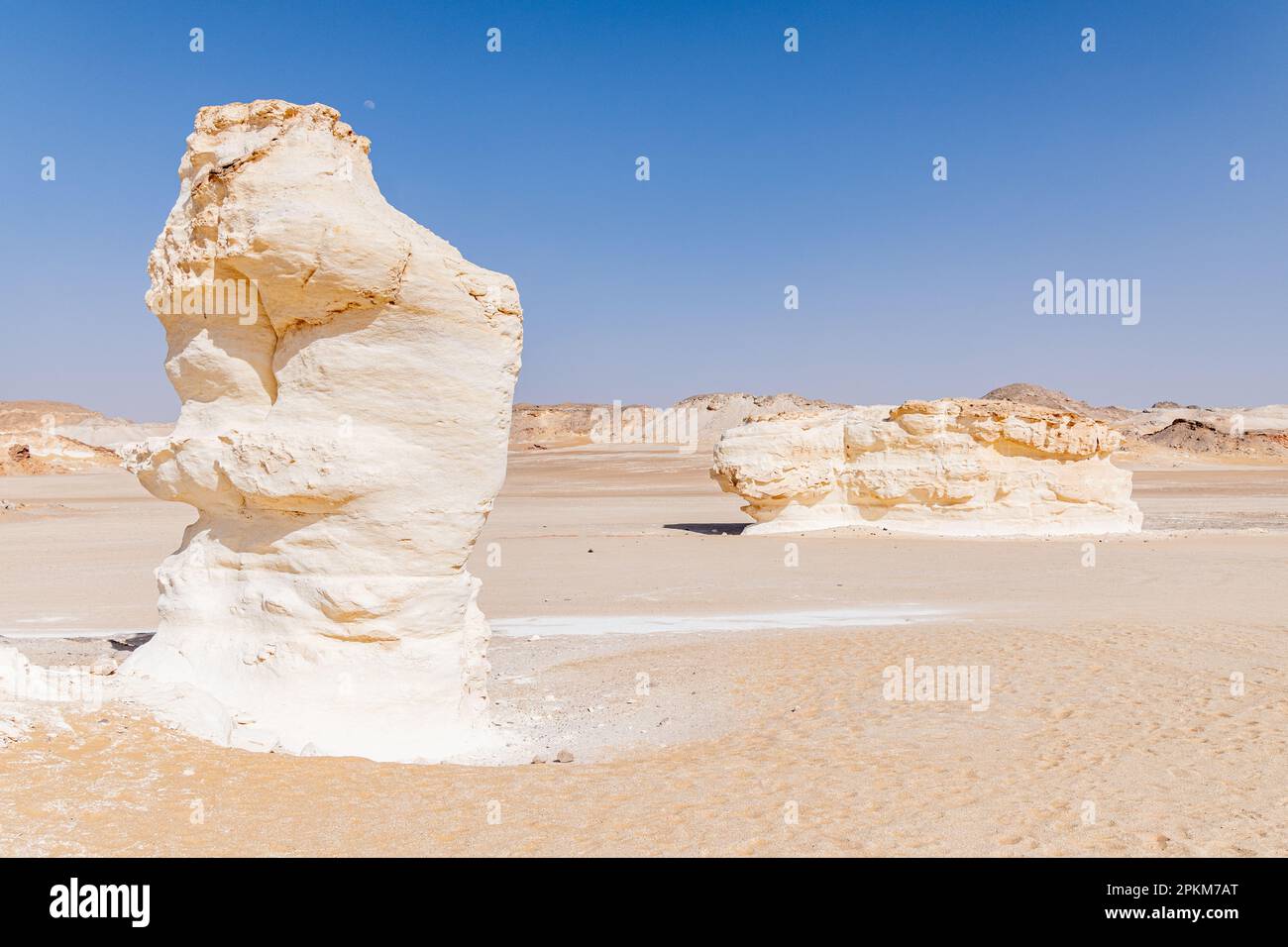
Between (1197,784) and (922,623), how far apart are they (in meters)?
6.58

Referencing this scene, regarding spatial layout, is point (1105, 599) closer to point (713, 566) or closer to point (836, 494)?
point (713, 566)

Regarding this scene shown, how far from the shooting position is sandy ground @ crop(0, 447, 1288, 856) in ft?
16.1

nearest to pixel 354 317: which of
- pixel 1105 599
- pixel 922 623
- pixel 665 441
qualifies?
pixel 922 623

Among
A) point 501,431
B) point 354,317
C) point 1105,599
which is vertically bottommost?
point 1105,599

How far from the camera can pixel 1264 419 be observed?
96562 millimetres

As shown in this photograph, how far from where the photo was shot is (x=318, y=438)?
22.4 ft

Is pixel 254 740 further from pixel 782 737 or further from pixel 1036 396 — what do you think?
pixel 1036 396

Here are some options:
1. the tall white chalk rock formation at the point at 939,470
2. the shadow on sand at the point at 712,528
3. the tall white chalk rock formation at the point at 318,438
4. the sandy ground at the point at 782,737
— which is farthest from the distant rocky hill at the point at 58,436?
the tall white chalk rock formation at the point at 318,438

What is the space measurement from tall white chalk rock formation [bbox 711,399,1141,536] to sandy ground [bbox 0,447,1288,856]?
178 inches

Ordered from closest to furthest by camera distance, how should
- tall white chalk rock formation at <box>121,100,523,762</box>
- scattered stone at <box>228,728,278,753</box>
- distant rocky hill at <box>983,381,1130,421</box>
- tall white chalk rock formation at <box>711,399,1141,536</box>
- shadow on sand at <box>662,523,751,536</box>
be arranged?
scattered stone at <box>228,728,278,753</box> → tall white chalk rock formation at <box>121,100,523,762</box> → tall white chalk rock formation at <box>711,399,1141,536</box> → shadow on sand at <box>662,523,751,536</box> → distant rocky hill at <box>983,381,1130,421</box>

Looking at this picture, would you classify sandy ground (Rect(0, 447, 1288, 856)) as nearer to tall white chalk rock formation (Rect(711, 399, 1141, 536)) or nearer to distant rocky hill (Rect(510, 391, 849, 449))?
tall white chalk rock formation (Rect(711, 399, 1141, 536))

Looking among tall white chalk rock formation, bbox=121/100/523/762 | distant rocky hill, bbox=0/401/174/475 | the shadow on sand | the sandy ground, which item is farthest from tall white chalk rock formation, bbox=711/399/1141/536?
distant rocky hill, bbox=0/401/174/475

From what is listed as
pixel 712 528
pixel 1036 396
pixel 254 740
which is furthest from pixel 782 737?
pixel 1036 396
